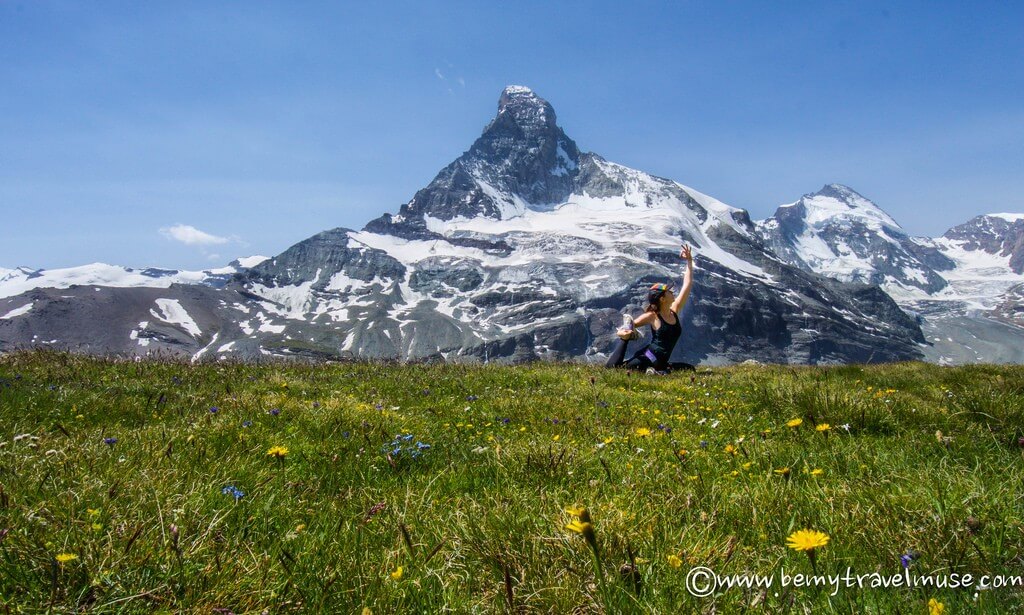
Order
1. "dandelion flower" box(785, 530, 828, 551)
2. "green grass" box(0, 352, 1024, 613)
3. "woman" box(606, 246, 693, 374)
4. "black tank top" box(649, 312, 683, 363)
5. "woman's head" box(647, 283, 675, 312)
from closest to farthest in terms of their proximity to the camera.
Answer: "dandelion flower" box(785, 530, 828, 551)
"green grass" box(0, 352, 1024, 613)
"woman" box(606, 246, 693, 374)
"black tank top" box(649, 312, 683, 363)
"woman's head" box(647, 283, 675, 312)

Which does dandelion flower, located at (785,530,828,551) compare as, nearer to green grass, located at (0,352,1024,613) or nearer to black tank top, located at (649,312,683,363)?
green grass, located at (0,352,1024,613)

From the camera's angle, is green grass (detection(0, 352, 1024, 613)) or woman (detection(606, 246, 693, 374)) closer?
green grass (detection(0, 352, 1024, 613))

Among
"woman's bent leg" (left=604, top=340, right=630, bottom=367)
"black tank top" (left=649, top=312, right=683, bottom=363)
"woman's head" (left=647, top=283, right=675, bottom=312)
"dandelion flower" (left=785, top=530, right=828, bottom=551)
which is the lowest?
"woman's bent leg" (left=604, top=340, right=630, bottom=367)

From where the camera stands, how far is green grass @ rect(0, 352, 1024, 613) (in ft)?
8.34

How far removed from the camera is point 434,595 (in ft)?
8.73

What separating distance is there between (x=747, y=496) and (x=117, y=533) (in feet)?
12.1

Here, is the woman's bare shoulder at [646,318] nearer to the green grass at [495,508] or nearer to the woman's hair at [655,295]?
the woman's hair at [655,295]

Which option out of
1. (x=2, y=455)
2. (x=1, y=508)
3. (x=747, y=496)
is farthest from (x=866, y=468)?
(x=2, y=455)

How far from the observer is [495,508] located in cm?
369

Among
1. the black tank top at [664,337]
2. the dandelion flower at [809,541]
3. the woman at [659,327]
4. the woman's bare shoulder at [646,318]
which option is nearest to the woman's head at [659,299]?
the woman at [659,327]

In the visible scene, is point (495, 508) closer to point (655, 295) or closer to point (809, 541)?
point (809, 541)

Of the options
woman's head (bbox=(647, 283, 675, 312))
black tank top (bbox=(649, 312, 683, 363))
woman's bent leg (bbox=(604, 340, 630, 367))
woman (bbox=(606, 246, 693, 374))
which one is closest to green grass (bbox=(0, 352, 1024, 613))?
woman (bbox=(606, 246, 693, 374))

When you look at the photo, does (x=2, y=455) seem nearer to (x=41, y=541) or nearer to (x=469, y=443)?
(x=41, y=541)

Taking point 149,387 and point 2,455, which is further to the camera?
point 149,387
